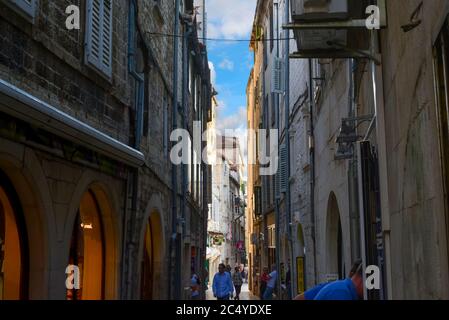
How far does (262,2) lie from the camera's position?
24.6m

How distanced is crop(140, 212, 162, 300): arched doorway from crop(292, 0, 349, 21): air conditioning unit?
22.8ft

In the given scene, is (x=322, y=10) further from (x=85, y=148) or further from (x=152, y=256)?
(x=152, y=256)

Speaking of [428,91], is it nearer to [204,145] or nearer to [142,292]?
[142,292]

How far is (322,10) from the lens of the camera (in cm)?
558

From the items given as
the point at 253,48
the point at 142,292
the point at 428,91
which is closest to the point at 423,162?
the point at 428,91

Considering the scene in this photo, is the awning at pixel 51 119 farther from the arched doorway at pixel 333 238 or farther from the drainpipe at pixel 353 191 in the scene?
the arched doorway at pixel 333 238

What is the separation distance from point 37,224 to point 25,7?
2076 millimetres

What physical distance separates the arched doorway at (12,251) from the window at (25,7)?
165cm

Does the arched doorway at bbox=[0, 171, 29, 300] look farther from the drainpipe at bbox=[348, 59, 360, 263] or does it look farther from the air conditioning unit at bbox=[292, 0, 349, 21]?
the drainpipe at bbox=[348, 59, 360, 263]

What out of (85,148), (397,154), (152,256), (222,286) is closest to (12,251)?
(85,148)

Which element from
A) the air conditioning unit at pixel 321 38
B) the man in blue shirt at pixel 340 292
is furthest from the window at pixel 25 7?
the man in blue shirt at pixel 340 292

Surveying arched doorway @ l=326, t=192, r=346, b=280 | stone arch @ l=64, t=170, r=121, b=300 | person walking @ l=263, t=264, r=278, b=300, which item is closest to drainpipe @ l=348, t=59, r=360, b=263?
arched doorway @ l=326, t=192, r=346, b=280

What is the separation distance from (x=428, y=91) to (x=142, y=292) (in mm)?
8737
